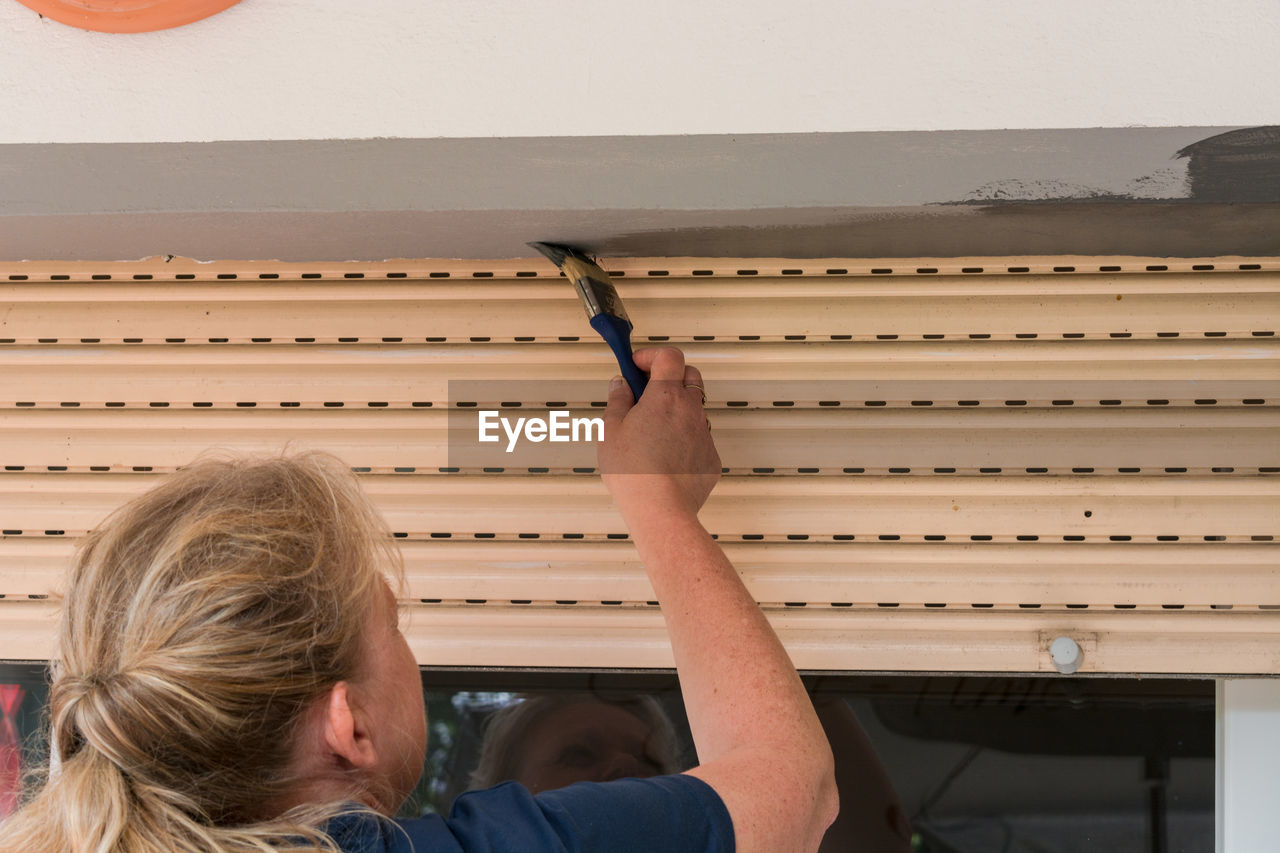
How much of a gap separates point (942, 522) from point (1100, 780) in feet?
2.47

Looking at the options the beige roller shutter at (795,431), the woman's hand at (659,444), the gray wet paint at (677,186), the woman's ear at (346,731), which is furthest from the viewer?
the beige roller shutter at (795,431)

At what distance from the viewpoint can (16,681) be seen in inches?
87.9

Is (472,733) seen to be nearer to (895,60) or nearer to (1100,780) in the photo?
(1100,780)

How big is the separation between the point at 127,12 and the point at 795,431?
1474 millimetres

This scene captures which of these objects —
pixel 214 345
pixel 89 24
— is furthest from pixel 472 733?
pixel 89 24

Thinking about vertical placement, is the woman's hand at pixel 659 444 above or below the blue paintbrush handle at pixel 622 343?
below

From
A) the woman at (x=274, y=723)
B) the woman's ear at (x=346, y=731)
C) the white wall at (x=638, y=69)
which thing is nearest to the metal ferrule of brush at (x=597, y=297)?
the white wall at (x=638, y=69)

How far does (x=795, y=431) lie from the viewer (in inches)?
76.5

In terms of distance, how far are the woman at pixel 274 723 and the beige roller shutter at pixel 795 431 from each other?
61 cm

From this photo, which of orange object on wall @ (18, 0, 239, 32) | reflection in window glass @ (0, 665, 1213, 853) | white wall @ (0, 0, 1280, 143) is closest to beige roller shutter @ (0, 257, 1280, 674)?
reflection in window glass @ (0, 665, 1213, 853)

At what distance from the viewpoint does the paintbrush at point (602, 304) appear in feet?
5.53

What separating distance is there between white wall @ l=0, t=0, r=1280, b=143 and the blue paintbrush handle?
0.34m

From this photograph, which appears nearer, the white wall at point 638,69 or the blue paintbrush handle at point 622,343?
the white wall at point 638,69

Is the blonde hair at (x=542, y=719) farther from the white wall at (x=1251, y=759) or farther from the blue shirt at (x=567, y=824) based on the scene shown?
the white wall at (x=1251, y=759)
